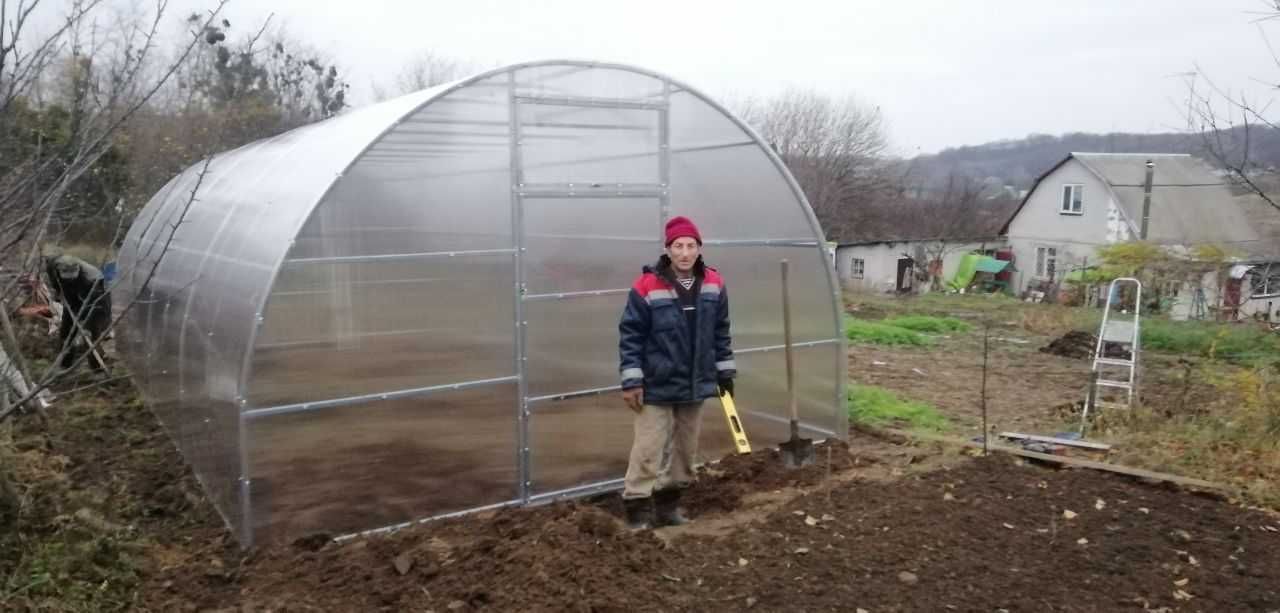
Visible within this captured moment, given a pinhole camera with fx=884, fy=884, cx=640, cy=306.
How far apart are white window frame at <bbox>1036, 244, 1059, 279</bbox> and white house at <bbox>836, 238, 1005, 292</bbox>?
193cm

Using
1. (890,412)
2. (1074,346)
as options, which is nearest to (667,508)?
(890,412)

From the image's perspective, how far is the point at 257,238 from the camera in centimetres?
554

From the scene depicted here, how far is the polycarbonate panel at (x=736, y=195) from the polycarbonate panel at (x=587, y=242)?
0.33 meters

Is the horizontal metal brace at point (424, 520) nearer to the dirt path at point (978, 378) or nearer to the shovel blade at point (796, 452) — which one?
the shovel blade at point (796, 452)

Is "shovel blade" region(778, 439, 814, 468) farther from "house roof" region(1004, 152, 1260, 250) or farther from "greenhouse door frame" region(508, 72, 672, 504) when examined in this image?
"house roof" region(1004, 152, 1260, 250)

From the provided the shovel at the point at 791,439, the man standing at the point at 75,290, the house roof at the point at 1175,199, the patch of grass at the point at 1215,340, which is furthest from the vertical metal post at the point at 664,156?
the house roof at the point at 1175,199

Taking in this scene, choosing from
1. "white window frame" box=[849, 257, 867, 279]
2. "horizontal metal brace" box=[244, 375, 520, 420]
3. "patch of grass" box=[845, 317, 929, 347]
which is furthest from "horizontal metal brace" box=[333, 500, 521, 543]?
"white window frame" box=[849, 257, 867, 279]

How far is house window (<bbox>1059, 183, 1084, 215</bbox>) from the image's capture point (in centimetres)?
3472

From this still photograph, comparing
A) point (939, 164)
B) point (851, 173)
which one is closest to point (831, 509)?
point (851, 173)

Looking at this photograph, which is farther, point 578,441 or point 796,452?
point 796,452

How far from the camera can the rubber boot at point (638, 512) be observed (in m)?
5.53

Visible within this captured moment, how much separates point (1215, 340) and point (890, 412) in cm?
765

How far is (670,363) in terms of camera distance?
Result: 17.5 feet

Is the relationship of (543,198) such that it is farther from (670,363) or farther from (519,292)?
(670,363)
